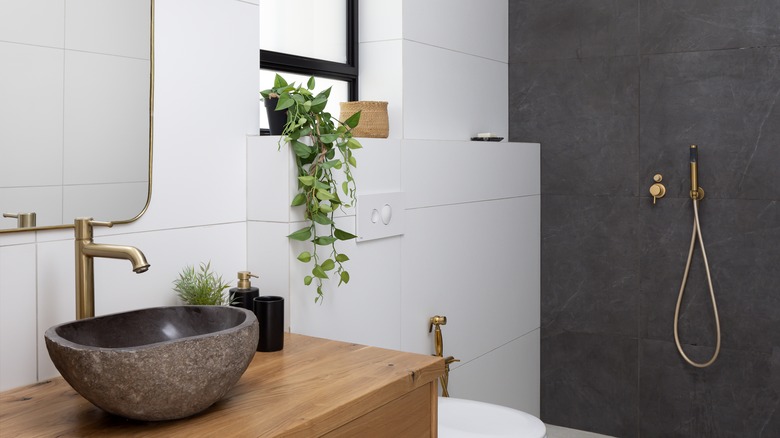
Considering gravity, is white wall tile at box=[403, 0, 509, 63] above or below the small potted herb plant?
above

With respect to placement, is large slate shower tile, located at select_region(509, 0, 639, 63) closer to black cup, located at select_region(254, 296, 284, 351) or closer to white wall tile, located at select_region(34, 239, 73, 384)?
black cup, located at select_region(254, 296, 284, 351)

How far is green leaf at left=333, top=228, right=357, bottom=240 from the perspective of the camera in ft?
6.89

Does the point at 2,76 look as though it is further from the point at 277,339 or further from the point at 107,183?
the point at 277,339

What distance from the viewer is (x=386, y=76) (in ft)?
9.04

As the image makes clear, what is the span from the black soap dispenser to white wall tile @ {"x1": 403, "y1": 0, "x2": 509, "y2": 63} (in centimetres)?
119

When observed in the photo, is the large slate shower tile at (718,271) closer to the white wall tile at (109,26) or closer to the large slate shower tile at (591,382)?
the large slate shower tile at (591,382)

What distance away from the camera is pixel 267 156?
2.08 metres

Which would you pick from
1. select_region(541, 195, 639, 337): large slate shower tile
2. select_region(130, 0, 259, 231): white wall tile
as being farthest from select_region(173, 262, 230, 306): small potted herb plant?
select_region(541, 195, 639, 337): large slate shower tile

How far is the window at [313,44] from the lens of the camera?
2562 mm

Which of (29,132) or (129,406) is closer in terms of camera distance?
(129,406)

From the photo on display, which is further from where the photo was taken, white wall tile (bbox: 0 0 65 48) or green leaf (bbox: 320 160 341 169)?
green leaf (bbox: 320 160 341 169)

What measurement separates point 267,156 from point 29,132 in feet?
2.09

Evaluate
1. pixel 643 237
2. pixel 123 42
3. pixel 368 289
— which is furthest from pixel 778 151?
pixel 123 42

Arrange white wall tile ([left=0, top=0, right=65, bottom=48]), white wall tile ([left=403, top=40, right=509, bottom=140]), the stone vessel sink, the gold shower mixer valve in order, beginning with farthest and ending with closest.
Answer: the gold shower mixer valve < white wall tile ([left=403, top=40, right=509, bottom=140]) < white wall tile ([left=0, top=0, right=65, bottom=48]) < the stone vessel sink
